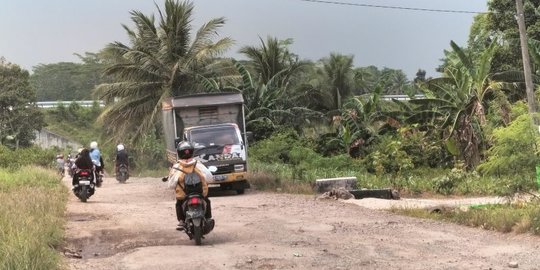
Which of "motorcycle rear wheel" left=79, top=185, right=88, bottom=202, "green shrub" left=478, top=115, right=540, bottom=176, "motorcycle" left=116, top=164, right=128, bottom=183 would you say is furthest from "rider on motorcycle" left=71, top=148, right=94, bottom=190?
"motorcycle" left=116, top=164, right=128, bottom=183

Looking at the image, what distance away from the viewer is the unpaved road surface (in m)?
7.31

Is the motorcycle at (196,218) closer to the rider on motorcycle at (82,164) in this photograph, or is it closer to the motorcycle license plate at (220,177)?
the rider on motorcycle at (82,164)

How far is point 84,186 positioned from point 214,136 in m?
4.40

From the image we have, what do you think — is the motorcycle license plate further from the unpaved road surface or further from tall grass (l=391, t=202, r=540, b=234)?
tall grass (l=391, t=202, r=540, b=234)

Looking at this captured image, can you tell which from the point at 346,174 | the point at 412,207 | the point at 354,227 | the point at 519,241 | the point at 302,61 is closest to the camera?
the point at 519,241

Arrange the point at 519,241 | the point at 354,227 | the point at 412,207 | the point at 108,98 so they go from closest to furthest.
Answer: the point at 519,241
the point at 354,227
the point at 412,207
the point at 108,98

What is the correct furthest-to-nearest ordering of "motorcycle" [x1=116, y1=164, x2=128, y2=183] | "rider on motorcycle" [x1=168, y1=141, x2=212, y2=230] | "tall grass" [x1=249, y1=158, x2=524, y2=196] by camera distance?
"motorcycle" [x1=116, y1=164, x2=128, y2=183]
"tall grass" [x1=249, y1=158, x2=524, y2=196]
"rider on motorcycle" [x1=168, y1=141, x2=212, y2=230]

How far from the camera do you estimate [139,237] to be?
30.3ft

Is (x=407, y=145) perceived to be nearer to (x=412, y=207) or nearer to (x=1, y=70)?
(x=412, y=207)

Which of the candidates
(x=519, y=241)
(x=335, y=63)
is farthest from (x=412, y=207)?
(x=335, y=63)

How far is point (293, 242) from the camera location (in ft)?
28.6

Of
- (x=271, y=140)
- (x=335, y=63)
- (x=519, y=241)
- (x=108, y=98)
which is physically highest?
(x=335, y=63)

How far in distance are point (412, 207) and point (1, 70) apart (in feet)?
142

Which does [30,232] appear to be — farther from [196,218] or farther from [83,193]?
[83,193]
